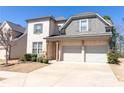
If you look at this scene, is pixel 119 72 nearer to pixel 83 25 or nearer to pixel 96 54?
pixel 96 54

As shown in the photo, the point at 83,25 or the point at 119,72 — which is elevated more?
the point at 83,25

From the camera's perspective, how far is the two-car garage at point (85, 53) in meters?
16.3

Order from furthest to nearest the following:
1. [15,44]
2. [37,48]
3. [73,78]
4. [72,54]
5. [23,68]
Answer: [15,44], [37,48], [72,54], [23,68], [73,78]

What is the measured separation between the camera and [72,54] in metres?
17.8

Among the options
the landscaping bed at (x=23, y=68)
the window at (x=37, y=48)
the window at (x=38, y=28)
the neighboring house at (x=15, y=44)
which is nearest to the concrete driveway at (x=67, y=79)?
the landscaping bed at (x=23, y=68)

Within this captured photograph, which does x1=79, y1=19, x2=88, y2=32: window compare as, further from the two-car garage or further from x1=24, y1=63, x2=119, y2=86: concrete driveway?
x1=24, y1=63, x2=119, y2=86: concrete driveway

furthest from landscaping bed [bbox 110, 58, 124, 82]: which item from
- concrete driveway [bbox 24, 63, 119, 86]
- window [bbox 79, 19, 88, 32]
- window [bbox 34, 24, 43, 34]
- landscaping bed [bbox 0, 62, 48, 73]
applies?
window [bbox 34, 24, 43, 34]

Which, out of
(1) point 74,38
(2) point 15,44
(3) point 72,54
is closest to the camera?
(1) point 74,38

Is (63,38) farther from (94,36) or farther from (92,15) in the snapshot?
(92,15)

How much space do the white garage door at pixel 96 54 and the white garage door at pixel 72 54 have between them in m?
0.96

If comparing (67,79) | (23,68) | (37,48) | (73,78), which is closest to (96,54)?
(37,48)

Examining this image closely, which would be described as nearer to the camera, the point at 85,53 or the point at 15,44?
the point at 85,53

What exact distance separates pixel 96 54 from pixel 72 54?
9.49 ft
